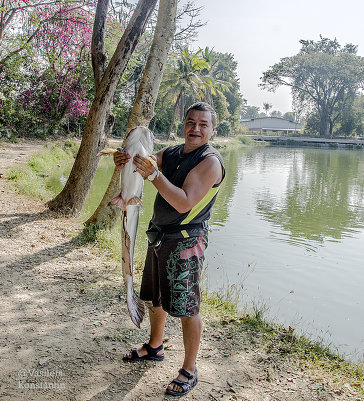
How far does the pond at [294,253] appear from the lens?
5301mm

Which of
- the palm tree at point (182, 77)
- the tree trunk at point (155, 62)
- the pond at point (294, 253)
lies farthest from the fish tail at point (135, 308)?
the palm tree at point (182, 77)

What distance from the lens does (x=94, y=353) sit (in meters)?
2.93

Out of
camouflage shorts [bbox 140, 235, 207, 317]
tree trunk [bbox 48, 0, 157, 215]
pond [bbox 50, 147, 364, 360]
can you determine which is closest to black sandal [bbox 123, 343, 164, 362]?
camouflage shorts [bbox 140, 235, 207, 317]

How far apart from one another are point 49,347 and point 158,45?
14.1 feet

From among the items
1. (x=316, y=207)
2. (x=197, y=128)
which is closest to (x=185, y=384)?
(x=197, y=128)

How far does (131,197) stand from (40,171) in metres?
11.0

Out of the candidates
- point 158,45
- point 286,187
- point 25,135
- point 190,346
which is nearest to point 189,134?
point 190,346

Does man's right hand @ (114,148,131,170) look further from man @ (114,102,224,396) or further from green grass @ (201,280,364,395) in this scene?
green grass @ (201,280,364,395)

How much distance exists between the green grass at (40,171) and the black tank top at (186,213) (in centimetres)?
646

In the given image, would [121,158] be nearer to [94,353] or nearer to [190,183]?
[190,183]

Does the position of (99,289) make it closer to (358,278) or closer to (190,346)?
(190,346)

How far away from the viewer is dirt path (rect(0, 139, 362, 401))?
2.54 meters

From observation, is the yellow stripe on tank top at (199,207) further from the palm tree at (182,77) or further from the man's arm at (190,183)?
the palm tree at (182,77)

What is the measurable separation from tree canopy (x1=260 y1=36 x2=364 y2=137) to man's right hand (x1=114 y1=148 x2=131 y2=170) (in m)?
58.1
